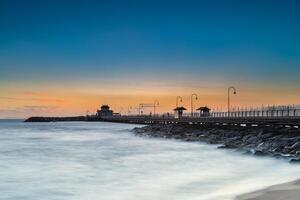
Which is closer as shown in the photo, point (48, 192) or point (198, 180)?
point (48, 192)

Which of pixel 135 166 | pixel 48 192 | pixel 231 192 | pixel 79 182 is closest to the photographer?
pixel 231 192

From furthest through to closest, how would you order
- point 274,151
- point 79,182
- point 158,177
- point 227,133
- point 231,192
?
1. point 227,133
2. point 274,151
3. point 158,177
4. point 79,182
5. point 231,192

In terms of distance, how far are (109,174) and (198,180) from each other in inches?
196

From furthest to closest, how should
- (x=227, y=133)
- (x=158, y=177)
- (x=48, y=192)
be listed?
(x=227, y=133) → (x=158, y=177) → (x=48, y=192)

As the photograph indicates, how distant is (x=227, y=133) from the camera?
163 feet

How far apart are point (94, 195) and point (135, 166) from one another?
1011 centimetres

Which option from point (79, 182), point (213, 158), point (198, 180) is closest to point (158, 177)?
point (198, 180)

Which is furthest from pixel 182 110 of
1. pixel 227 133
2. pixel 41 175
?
pixel 41 175

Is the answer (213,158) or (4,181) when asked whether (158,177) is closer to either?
(4,181)

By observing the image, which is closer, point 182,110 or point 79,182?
point 79,182

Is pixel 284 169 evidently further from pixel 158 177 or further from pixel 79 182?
pixel 79 182

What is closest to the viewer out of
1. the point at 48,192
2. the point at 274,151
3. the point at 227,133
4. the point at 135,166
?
the point at 48,192

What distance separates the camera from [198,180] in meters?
21.2

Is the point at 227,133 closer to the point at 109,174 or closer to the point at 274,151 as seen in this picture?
the point at 274,151
